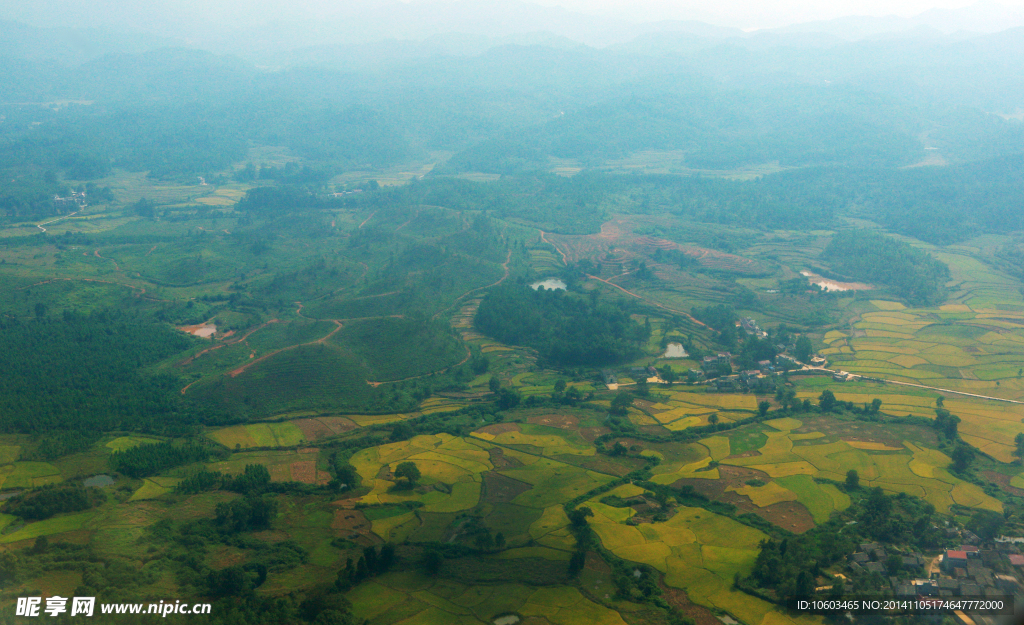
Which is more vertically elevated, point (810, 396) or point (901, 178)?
point (901, 178)

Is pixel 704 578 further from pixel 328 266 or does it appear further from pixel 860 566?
pixel 328 266

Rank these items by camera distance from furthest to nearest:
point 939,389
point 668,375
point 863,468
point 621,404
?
1. point 668,375
2. point 939,389
3. point 621,404
4. point 863,468

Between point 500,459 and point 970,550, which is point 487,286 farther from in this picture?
point 970,550

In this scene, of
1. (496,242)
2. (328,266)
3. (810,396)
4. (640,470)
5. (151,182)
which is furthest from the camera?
(151,182)

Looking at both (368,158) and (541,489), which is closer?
(541,489)

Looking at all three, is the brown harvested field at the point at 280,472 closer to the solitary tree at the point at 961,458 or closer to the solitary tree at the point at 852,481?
the solitary tree at the point at 852,481

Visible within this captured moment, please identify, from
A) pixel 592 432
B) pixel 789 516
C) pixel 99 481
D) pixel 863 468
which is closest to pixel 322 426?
pixel 99 481

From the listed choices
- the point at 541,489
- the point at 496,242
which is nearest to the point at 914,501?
the point at 541,489

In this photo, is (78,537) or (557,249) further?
(557,249)
